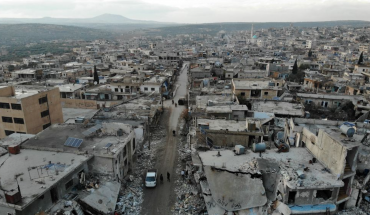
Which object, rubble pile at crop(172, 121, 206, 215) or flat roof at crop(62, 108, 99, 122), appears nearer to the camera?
rubble pile at crop(172, 121, 206, 215)

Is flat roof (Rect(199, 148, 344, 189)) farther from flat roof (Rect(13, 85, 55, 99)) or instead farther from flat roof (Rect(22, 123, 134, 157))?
flat roof (Rect(13, 85, 55, 99))

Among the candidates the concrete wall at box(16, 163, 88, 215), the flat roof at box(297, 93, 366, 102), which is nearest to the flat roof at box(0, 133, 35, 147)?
the concrete wall at box(16, 163, 88, 215)

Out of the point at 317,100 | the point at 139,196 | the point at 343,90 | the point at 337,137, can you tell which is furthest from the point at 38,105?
the point at 343,90

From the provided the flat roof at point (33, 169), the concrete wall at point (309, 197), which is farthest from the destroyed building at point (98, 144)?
the concrete wall at point (309, 197)

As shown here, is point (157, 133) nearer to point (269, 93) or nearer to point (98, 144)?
point (98, 144)

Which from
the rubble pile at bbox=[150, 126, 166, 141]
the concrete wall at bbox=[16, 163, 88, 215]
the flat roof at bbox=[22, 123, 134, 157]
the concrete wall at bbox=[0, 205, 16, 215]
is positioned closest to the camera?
the concrete wall at bbox=[0, 205, 16, 215]

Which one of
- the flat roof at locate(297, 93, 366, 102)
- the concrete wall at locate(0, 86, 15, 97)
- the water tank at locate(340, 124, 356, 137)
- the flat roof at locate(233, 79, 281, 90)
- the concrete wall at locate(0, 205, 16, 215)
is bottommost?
the flat roof at locate(297, 93, 366, 102)

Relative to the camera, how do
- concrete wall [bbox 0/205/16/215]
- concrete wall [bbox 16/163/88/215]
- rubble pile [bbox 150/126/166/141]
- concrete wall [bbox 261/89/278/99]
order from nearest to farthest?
concrete wall [bbox 0/205/16/215]
concrete wall [bbox 16/163/88/215]
rubble pile [bbox 150/126/166/141]
concrete wall [bbox 261/89/278/99]

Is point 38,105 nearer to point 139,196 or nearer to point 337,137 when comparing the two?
point 139,196
